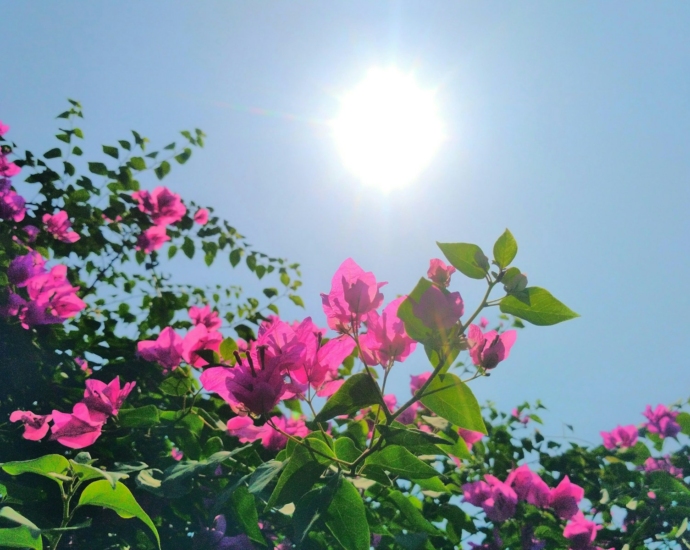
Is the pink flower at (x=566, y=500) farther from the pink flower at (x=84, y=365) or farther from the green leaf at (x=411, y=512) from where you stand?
the pink flower at (x=84, y=365)

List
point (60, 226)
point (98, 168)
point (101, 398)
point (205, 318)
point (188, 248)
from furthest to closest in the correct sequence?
point (188, 248)
point (98, 168)
point (60, 226)
point (205, 318)
point (101, 398)

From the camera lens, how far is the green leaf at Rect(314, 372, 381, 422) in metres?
0.78

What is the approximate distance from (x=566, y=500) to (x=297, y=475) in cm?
Answer: 126

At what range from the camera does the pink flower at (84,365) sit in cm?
188

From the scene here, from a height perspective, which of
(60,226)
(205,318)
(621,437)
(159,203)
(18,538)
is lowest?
(18,538)

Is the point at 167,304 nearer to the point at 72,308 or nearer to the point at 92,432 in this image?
the point at 72,308

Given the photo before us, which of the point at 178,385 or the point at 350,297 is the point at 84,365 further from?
the point at 350,297

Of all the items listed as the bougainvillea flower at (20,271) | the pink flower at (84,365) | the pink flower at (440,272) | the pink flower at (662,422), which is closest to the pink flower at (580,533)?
the pink flower at (440,272)

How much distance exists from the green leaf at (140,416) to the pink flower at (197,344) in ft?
0.61

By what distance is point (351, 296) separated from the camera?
881 millimetres

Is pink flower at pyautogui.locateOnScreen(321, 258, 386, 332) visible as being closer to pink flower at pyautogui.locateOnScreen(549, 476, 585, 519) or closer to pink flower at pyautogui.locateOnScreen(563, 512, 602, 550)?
pink flower at pyautogui.locateOnScreen(549, 476, 585, 519)

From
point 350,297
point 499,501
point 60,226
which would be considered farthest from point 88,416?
point 60,226

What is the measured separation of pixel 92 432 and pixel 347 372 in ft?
4.57

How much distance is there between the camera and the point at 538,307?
81cm
